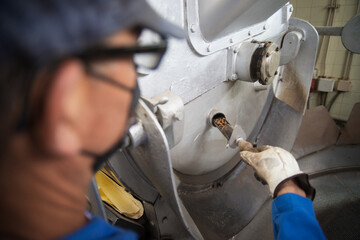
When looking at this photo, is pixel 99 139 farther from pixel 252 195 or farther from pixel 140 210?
pixel 252 195

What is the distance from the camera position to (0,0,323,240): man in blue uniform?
19cm

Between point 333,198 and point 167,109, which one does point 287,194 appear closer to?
point 167,109

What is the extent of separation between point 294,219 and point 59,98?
2.28 ft

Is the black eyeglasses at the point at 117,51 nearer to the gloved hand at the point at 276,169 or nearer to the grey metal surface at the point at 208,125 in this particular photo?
the grey metal surface at the point at 208,125

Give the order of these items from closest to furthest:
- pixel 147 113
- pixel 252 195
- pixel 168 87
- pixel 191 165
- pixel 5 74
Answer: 1. pixel 5 74
2. pixel 147 113
3. pixel 168 87
4. pixel 191 165
5. pixel 252 195

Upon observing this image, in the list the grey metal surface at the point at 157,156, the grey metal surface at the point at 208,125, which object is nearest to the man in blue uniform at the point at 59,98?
the grey metal surface at the point at 157,156

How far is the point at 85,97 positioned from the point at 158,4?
15.1 inches

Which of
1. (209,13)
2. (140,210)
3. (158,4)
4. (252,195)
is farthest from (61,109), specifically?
(252,195)

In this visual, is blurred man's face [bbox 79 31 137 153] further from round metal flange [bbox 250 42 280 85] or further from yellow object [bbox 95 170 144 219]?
yellow object [bbox 95 170 144 219]

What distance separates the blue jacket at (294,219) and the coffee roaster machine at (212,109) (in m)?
0.25

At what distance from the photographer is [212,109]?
878 millimetres

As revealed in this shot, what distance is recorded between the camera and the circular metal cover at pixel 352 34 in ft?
3.18

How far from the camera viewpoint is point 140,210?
43.7 inches

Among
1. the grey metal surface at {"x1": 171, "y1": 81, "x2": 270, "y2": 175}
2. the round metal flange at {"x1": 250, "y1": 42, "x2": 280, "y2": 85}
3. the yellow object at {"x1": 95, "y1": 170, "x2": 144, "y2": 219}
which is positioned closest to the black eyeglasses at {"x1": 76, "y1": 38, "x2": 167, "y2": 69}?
the grey metal surface at {"x1": 171, "y1": 81, "x2": 270, "y2": 175}
